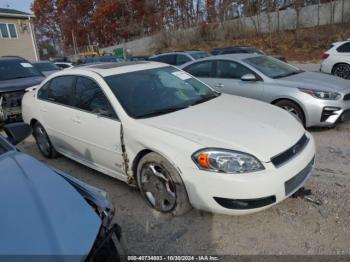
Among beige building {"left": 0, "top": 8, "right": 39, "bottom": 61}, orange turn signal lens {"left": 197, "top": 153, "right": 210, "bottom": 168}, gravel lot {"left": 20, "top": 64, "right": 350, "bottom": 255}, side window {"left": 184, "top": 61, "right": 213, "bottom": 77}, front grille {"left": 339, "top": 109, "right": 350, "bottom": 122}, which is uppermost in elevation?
beige building {"left": 0, "top": 8, "right": 39, "bottom": 61}

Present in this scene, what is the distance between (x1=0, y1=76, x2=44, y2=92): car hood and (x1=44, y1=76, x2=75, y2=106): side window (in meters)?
2.66

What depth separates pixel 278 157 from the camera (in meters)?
2.78

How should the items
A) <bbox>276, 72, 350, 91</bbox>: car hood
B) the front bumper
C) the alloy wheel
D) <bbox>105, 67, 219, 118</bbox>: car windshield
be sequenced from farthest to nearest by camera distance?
<bbox>276, 72, 350, 91</bbox>: car hood → <bbox>105, 67, 219, 118</bbox>: car windshield → the alloy wheel → the front bumper

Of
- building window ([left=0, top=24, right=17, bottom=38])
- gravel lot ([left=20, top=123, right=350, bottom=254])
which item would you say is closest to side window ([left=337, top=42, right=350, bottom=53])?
gravel lot ([left=20, top=123, right=350, bottom=254])

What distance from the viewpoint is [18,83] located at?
23.9 feet

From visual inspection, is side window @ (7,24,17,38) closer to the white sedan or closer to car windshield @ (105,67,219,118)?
the white sedan

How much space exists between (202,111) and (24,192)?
2081 mm

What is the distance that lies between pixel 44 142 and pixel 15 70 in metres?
4.23

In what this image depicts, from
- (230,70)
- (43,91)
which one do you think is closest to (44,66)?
(43,91)

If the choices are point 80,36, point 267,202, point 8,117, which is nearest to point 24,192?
point 267,202

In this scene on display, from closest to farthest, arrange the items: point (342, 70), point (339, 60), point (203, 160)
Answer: point (203, 160) < point (339, 60) < point (342, 70)

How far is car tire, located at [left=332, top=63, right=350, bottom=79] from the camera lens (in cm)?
1062

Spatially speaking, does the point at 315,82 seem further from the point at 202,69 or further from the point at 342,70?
the point at 342,70

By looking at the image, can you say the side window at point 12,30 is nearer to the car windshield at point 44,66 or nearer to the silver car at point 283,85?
the car windshield at point 44,66
